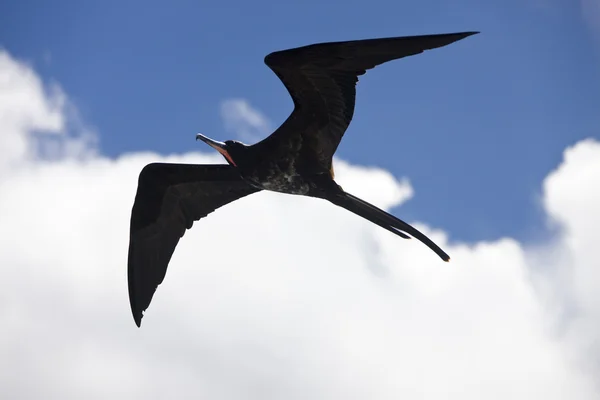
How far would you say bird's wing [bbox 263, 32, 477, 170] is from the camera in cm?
648

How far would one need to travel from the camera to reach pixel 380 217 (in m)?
7.76

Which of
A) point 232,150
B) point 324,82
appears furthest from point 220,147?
point 324,82

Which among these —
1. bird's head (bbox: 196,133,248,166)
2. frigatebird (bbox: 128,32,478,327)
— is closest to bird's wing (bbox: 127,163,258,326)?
frigatebird (bbox: 128,32,478,327)

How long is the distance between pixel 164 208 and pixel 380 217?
2.93 meters

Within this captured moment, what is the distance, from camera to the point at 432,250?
7.62 meters

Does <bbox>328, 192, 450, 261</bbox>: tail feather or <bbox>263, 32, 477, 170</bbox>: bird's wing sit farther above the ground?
<bbox>263, 32, 477, 170</bbox>: bird's wing

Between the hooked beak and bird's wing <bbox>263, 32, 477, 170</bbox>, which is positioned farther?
the hooked beak

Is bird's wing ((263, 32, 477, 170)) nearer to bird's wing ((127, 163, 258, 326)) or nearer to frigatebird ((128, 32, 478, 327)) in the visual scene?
frigatebird ((128, 32, 478, 327))

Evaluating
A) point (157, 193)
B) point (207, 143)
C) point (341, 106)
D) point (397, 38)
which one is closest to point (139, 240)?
point (157, 193)

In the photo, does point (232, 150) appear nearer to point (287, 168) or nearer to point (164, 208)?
point (287, 168)

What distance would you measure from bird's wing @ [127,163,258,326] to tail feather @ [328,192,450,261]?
5.16ft

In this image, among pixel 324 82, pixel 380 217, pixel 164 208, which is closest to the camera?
pixel 324 82

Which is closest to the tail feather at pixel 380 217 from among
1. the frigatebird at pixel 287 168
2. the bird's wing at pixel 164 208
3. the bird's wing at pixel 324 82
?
the frigatebird at pixel 287 168

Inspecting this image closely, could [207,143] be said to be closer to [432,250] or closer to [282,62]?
[282,62]
